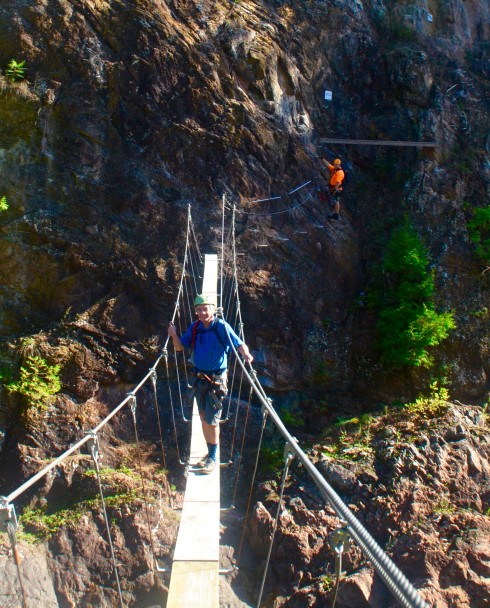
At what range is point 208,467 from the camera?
133 inches

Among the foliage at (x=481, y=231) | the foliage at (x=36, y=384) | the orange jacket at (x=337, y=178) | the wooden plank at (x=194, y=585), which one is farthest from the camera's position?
the orange jacket at (x=337, y=178)

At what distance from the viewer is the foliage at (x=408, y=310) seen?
569 cm

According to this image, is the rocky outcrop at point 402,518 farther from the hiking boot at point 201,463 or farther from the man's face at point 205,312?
the man's face at point 205,312

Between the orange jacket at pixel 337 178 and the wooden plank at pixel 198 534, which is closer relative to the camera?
the wooden plank at pixel 198 534

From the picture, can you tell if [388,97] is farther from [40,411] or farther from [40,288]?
[40,411]

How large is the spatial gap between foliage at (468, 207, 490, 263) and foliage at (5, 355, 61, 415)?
5028 mm

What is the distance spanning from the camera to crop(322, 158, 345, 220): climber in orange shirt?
6.64 meters

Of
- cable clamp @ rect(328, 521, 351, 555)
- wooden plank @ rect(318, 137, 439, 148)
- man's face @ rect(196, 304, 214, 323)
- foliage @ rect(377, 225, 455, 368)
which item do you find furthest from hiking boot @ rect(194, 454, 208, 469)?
wooden plank @ rect(318, 137, 439, 148)

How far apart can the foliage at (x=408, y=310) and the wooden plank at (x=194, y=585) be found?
3.74m

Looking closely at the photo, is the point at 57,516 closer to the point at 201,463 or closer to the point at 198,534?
the point at 201,463

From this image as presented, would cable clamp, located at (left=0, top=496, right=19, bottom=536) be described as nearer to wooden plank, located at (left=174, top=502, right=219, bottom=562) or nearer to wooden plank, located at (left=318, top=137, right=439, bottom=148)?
wooden plank, located at (left=174, top=502, right=219, bottom=562)

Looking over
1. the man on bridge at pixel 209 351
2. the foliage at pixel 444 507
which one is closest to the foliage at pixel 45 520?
the man on bridge at pixel 209 351

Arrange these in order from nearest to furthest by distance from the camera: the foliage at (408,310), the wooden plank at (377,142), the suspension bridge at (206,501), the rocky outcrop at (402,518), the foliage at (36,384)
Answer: the suspension bridge at (206,501) → the rocky outcrop at (402,518) → the foliage at (36,384) → the foliage at (408,310) → the wooden plank at (377,142)

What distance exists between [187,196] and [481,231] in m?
3.64
